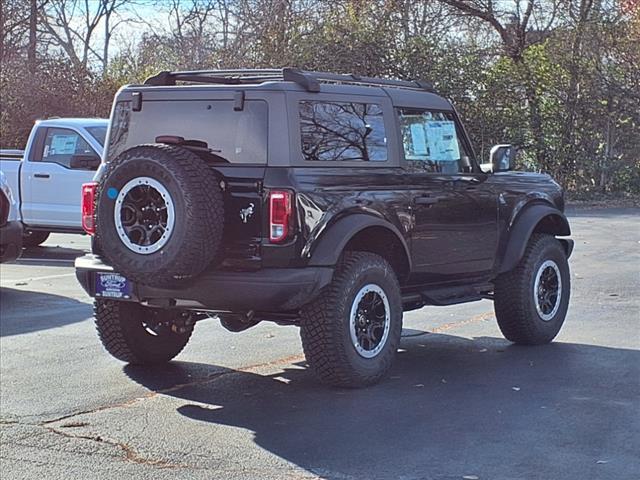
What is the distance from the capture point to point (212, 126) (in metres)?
7.10

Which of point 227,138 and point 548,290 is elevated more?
point 227,138

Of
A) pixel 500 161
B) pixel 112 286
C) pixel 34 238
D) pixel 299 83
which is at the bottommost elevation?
pixel 34 238

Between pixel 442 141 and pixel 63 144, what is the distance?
8.59m

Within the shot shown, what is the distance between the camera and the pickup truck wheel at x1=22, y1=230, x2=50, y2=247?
16.2 meters

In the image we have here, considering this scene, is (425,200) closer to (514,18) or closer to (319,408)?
(319,408)

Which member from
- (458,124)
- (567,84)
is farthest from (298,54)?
(458,124)

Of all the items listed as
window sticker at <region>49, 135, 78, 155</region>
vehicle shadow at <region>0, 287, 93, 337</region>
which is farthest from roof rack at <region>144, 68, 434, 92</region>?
window sticker at <region>49, 135, 78, 155</region>

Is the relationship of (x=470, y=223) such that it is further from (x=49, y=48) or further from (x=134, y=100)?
(x=49, y=48)

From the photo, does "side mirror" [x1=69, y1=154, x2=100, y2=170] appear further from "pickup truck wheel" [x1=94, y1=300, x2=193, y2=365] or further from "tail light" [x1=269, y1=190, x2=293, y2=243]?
"tail light" [x1=269, y1=190, x2=293, y2=243]

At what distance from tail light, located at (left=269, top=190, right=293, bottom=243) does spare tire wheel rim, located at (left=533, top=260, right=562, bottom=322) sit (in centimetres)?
284

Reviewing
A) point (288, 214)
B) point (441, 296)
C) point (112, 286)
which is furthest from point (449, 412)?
point (112, 286)

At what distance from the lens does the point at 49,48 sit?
105 feet

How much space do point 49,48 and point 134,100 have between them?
25942 millimetres

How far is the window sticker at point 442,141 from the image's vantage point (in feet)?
27.0
